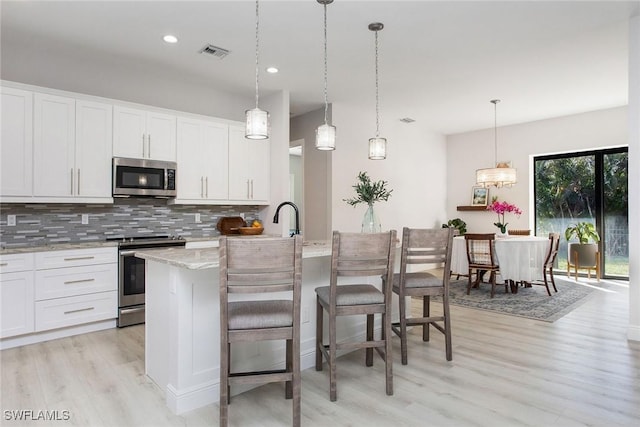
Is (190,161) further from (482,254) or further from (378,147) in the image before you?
(482,254)

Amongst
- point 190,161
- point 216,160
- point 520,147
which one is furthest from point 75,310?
point 520,147

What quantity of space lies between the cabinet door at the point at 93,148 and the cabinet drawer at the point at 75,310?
3.40 ft

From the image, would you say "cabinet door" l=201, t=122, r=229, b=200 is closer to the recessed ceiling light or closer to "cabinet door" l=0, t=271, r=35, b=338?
the recessed ceiling light

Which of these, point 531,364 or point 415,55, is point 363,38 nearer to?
point 415,55

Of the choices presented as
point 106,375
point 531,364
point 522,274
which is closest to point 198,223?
point 106,375

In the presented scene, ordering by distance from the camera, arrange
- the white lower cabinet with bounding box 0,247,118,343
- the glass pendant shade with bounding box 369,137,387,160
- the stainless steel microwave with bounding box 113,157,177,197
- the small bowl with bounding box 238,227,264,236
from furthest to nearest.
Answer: the small bowl with bounding box 238,227,264,236 < the stainless steel microwave with bounding box 113,157,177,197 < the glass pendant shade with bounding box 369,137,387,160 < the white lower cabinet with bounding box 0,247,118,343

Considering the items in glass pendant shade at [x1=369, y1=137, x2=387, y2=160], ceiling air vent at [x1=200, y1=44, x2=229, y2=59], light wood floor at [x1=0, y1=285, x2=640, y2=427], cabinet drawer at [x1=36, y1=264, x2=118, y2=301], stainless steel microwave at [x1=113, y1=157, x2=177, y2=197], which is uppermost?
ceiling air vent at [x1=200, y1=44, x2=229, y2=59]

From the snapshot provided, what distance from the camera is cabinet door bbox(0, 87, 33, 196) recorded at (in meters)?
3.44

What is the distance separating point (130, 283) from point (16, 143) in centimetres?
165

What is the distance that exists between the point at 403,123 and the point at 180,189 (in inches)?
174

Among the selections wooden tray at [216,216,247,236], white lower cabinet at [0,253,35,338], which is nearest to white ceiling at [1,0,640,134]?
wooden tray at [216,216,247,236]

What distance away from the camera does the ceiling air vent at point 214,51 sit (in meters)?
3.88

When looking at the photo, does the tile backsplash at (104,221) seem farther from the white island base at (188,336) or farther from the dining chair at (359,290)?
the dining chair at (359,290)

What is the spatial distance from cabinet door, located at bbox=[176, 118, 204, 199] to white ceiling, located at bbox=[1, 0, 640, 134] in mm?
655
